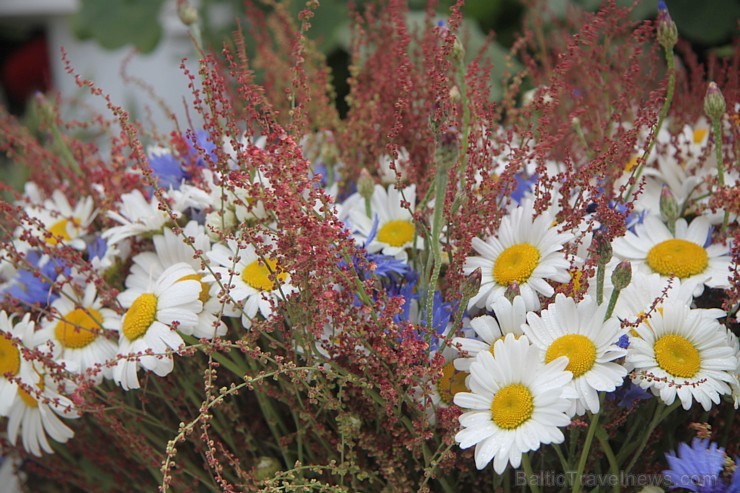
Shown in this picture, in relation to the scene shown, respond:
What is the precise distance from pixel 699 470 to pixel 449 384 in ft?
0.47

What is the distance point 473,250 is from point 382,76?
0.18 meters

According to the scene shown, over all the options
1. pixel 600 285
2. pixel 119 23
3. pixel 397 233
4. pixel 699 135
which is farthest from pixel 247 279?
pixel 119 23

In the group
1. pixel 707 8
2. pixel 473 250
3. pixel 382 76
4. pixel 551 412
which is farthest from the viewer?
pixel 707 8

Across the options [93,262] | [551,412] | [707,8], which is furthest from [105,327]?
[707,8]

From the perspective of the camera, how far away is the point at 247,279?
0.51m

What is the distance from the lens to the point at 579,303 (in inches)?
17.3

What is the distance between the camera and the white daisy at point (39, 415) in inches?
21.6

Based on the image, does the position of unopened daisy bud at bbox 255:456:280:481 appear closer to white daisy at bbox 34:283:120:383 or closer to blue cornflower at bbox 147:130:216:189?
white daisy at bbox 34:283:120:383

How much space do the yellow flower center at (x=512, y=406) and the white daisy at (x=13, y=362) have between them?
0.33m

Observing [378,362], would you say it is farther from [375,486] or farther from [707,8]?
[707,8]

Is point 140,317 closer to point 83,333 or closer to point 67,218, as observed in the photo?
point 83,333

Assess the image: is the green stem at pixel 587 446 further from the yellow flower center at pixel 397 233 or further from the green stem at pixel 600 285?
the yellow flower center at pixel 397 233

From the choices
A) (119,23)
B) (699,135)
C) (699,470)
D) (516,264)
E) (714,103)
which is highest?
(119,23)

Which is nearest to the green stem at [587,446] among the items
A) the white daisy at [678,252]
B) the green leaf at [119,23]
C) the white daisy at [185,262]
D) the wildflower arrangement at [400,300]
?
the wildflower arrangement at [400,300]
